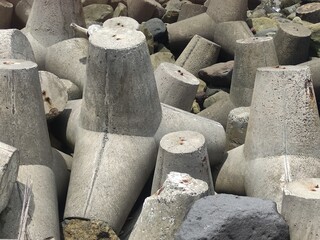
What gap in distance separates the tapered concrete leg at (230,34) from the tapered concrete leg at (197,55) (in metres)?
0.15

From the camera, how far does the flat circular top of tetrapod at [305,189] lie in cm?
302

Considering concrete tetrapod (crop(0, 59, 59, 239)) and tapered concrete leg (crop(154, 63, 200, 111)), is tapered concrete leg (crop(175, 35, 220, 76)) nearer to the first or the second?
tapered concrete leg (crop(154, 63, 200, 111))

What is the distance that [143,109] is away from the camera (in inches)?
145

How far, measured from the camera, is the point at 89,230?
335cm

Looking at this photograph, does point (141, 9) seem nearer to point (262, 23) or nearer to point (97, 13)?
point (97, 13)

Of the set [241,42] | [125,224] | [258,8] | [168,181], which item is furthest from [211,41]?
[168,181]

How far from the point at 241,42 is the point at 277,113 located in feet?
4.56

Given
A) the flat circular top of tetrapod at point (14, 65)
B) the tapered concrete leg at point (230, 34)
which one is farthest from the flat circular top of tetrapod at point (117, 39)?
the tapered concrete leg at point (230, 34)

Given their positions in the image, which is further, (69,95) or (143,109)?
(69,95)

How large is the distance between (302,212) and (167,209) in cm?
58

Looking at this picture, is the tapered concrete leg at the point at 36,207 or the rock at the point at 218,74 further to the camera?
the rock at the point at 218,74

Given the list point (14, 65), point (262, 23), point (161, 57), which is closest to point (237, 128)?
point (14, 65)

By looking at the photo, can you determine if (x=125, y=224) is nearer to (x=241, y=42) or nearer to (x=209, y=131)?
(x=209, y=131)

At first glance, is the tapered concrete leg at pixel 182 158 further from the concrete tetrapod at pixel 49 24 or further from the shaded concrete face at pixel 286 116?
the concrete tetrapod at pixel 49 24
